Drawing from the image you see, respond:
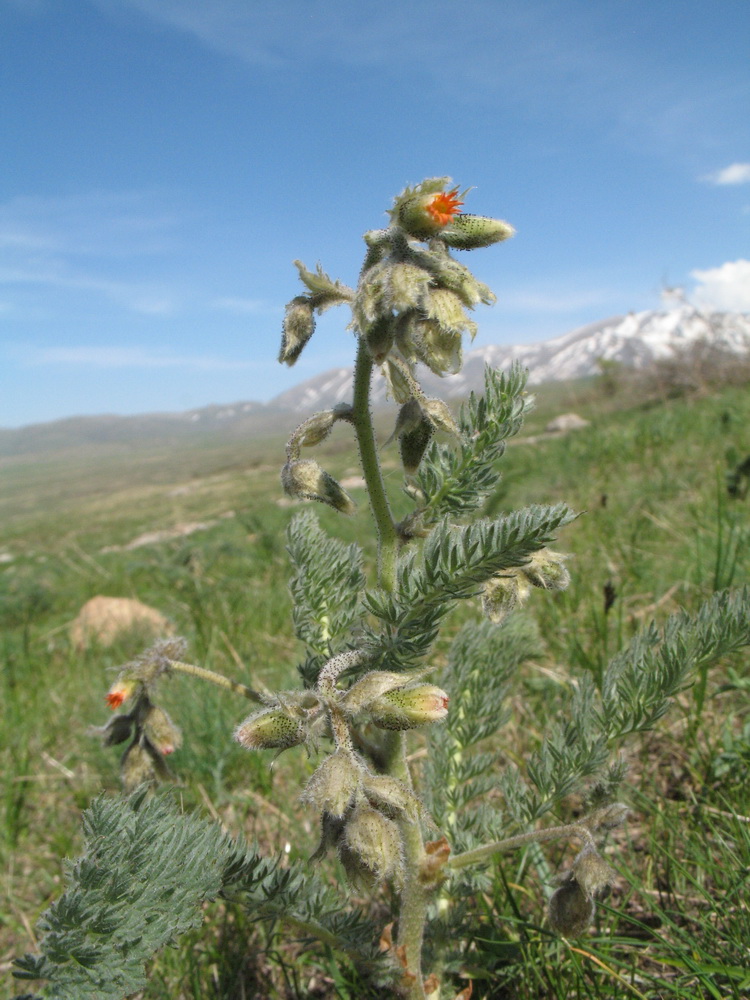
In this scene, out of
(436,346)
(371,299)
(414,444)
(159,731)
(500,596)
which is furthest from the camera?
(159,731)

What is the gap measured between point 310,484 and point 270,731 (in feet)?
2.01

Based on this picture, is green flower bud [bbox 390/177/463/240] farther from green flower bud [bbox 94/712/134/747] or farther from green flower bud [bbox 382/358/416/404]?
green flower bud [bbox 94/712/134/747]

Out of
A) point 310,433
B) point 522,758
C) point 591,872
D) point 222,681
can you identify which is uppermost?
point 310,433

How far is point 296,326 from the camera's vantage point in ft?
5.71

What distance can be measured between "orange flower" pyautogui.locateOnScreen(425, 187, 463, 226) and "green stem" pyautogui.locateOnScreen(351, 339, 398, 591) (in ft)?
1.09

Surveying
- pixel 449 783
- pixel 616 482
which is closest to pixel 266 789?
pixel 449 783

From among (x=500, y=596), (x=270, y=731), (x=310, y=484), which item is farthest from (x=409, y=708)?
(x=310, y=484)

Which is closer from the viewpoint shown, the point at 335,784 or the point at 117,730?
the point at 335,784

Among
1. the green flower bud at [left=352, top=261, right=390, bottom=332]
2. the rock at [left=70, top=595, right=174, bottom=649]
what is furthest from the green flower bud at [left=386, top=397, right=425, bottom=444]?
the rock at [left=70, top=595, right=174, bottom=649]

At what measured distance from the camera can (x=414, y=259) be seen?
163cm

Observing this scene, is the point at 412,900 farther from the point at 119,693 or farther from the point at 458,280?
the point at 458,280

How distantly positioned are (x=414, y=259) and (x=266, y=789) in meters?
2.51

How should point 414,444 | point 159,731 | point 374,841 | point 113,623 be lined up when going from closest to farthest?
point 374,841, point 414,444, point 159,731, point 113,623

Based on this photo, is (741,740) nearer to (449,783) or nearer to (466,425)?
(449,783)
